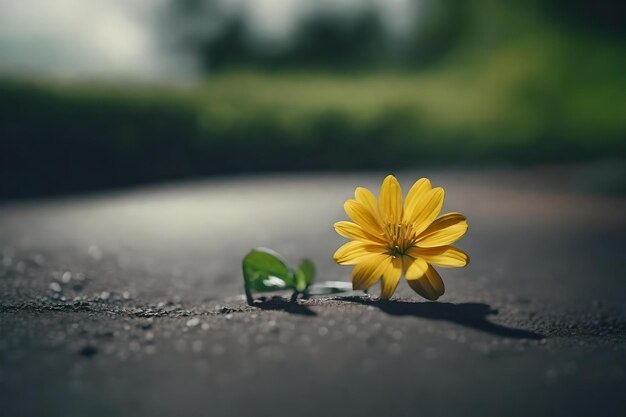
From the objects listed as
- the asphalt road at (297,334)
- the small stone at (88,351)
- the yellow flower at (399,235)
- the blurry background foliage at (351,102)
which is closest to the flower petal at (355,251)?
the yellow flower at (399,235)

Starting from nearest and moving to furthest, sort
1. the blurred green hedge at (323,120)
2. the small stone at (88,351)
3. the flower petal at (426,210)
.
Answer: the small stone at (88,351) < the flower petal at (426,210) < the blurred green hedge at (323,120)

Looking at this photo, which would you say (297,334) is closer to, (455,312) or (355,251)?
(355,251)

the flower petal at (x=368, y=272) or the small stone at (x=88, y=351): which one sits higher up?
the flower petal at (x=368, y=272)

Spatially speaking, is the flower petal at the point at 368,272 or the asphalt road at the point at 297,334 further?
the flower petal at the point at 368,272

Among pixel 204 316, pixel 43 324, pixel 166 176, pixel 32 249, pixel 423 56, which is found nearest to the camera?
pixel 43 324

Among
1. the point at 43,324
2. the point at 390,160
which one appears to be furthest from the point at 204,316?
the point at 390,160

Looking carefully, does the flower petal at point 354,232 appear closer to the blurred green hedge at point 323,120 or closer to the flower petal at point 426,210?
the flower petal at point 426,210

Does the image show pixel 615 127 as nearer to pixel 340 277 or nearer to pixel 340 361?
pixel 340 277

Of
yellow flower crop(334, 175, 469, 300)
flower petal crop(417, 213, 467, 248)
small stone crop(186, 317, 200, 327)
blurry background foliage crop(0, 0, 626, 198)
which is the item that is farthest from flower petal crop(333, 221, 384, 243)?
blurry background foliage crop(0, 0, 626, 198)

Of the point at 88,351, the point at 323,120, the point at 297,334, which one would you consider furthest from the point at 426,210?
the point at 323,120
